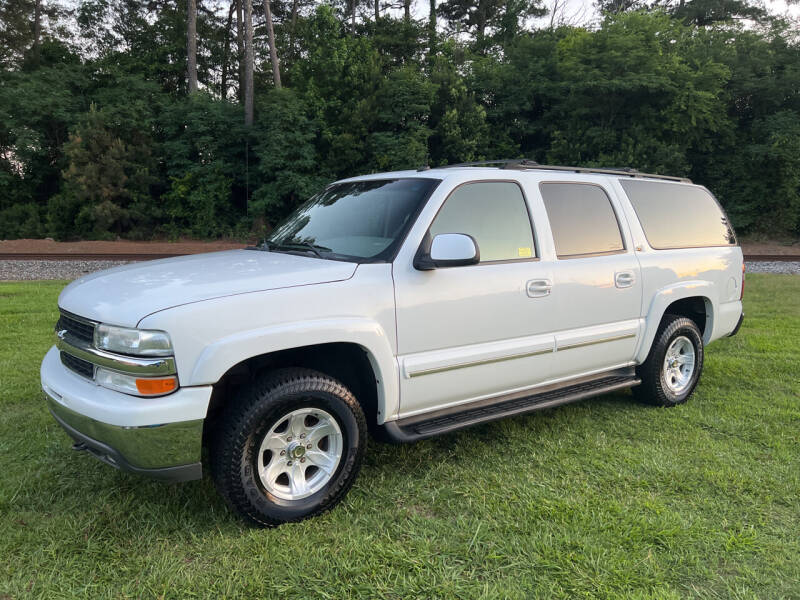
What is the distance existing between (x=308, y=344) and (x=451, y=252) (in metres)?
0.93

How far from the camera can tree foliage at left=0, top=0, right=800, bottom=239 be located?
2253 cm

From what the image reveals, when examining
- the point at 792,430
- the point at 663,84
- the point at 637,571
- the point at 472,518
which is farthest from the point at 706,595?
the point at 663,84

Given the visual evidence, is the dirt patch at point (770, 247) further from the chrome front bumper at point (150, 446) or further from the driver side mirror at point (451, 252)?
the chrome front bumper at point (150, 446)

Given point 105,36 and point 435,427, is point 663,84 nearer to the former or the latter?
point 435,427

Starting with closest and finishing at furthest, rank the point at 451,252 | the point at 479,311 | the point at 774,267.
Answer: the point at 451,252
the point at 479,311
the point at 774,267

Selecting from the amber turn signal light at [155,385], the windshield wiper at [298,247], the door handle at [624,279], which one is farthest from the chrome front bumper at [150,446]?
the door handle at [624,279]

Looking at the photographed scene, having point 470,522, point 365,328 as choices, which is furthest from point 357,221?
point 470,522

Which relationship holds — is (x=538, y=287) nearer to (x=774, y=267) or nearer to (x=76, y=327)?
(x=76, y=327)

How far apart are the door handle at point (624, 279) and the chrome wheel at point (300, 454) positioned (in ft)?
7.89

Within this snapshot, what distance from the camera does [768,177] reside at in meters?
23.1

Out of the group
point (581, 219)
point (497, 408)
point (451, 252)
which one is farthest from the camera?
point (581, 219)

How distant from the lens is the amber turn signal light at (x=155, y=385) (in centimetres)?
262

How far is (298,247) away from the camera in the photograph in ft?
12.4

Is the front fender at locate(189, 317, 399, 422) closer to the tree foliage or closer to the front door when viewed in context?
the front door
